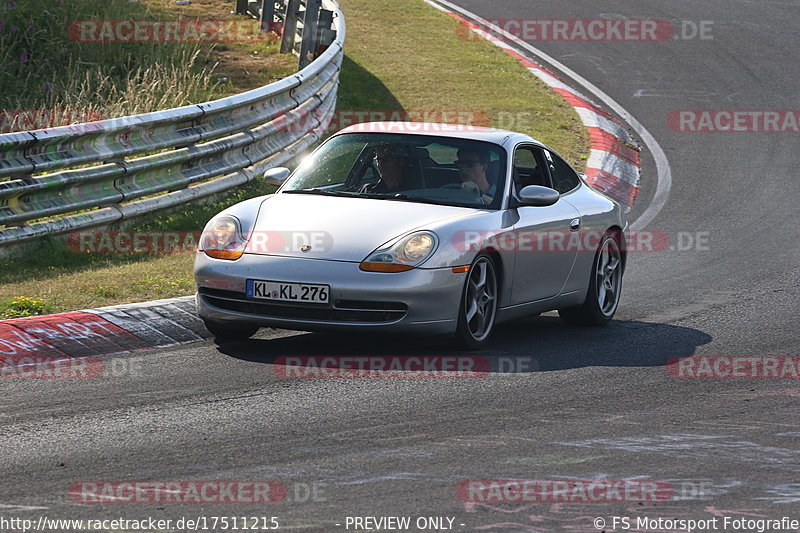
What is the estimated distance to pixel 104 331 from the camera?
25.8 ft

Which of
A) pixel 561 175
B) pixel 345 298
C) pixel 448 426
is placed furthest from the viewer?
pixel 561 175

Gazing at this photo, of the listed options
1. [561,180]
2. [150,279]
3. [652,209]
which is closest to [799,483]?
[561,180]

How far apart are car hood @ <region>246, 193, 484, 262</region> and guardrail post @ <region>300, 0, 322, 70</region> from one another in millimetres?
8954

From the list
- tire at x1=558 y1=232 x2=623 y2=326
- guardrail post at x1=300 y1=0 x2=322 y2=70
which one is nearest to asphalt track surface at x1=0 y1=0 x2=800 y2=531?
tire at x1=558 y1=232 x2=623 y2=326

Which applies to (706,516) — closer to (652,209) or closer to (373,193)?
(373,193)

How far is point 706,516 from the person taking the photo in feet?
16.0

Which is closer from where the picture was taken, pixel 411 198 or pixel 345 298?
pixel 345 298

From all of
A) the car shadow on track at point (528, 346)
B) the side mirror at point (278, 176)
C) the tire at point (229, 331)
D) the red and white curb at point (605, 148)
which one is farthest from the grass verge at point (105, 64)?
the car shadow on track at point (528, 346)

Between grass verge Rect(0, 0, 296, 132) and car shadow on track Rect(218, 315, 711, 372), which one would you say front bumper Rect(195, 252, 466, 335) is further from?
grass verge Rect(0, 0, 296, 132)

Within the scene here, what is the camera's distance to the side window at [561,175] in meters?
9.59

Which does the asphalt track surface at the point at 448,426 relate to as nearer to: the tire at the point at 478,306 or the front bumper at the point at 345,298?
the tire at the point at 478,306

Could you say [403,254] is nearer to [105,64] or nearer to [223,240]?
[223,240]

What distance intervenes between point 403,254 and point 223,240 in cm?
114

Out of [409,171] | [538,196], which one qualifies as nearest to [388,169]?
[409,171]
